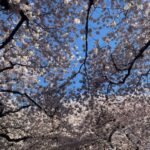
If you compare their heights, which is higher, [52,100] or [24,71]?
[24,71]

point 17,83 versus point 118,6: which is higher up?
point 17,83

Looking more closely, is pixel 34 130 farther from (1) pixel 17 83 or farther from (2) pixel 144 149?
(2) pixel 144 149

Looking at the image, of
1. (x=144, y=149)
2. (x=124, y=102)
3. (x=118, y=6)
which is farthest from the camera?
(x=144, y=149)

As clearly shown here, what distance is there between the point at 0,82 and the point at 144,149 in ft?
33.8

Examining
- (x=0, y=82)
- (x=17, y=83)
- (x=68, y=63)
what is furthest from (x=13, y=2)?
(x=17, y=83)

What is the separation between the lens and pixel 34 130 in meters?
22.1

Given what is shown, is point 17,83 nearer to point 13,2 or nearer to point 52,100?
point 52,100

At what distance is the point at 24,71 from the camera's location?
61.9ft

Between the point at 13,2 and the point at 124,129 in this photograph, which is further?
the point at 124,129

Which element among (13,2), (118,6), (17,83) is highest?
(17,83)

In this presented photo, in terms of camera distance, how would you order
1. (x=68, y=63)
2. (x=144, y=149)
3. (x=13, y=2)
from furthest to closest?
(x=144, y=149)
(x=68, y=63)
(x=13, y=2)

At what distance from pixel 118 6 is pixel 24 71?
8.09m

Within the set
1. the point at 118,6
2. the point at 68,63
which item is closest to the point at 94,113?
the point at 68,63

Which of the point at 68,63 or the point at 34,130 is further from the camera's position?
the point at 34,130
